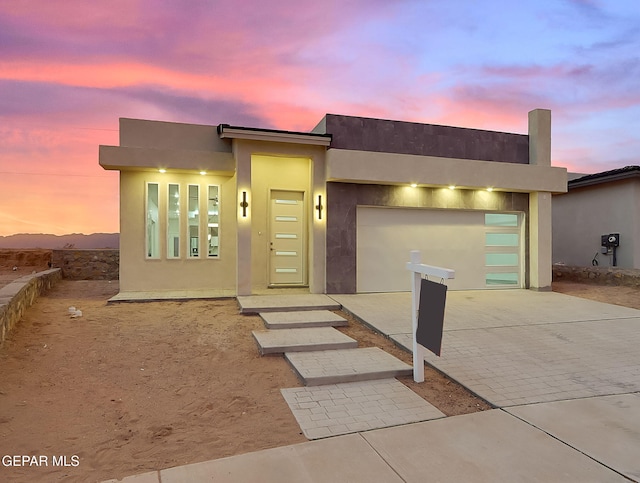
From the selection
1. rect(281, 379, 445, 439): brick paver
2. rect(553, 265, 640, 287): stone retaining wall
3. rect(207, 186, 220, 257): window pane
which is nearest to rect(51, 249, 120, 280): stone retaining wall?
rect(207, 186, 220, 257): window pane

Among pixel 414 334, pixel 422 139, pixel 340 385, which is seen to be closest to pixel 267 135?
pixel 422 139

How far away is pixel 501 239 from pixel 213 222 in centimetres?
779

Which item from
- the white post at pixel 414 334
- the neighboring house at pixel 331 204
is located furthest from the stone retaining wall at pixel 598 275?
the white post at pixel 414 334

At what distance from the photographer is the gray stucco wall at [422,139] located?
9.05 m

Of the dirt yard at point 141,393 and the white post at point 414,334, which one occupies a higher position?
the white post at point 414,334

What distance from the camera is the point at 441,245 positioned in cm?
1004

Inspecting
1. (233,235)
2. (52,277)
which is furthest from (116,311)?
(52,277)

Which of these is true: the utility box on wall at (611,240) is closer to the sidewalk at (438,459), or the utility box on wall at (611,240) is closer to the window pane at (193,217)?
the sidewalk at (438,459)

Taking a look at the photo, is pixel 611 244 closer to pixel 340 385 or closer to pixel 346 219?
pixel 346 219

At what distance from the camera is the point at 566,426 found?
3092 mm

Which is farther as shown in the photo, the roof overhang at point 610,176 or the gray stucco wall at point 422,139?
the roof overhang at point 610,176

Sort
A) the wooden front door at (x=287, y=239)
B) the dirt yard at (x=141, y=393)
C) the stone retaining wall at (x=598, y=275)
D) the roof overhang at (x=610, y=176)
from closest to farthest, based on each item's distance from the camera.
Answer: the dirt yard at (x=141, y=393), the wooden front door at (x=287, y=239), the stone retaining wall at (x=598, y=275), the roof overhang at (x=610, y=176)

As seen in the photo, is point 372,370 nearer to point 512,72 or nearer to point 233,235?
point 233,235

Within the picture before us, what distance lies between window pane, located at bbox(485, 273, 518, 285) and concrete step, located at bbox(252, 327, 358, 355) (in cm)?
620
